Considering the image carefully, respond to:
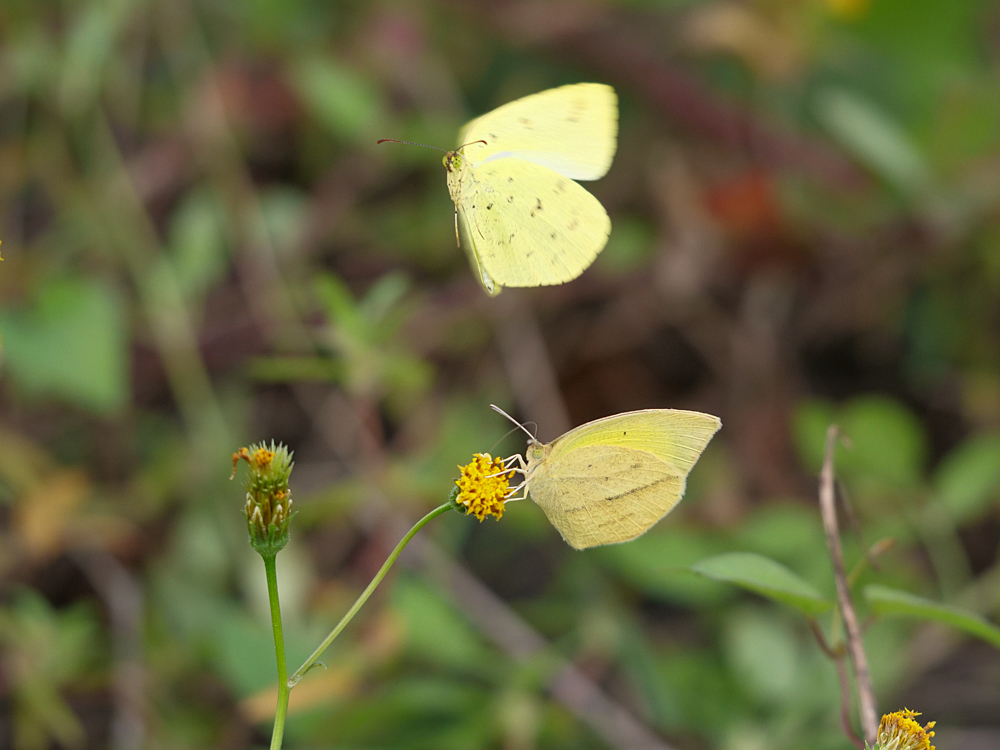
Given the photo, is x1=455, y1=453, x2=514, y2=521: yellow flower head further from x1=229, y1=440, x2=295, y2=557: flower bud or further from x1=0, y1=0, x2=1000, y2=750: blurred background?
x1=0, y1=0, x2=1000, y2=750: blurred background

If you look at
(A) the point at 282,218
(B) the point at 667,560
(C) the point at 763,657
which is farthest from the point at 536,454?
(A) the point at 282,218

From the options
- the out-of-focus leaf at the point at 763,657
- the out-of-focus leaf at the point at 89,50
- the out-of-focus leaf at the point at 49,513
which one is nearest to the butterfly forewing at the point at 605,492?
the out-of-focus leaf at the point at 763,657

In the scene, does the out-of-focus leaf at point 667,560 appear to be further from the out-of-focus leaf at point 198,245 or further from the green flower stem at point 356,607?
the out-of-focus leaf at point 198,245

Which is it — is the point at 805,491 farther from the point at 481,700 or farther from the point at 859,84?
the point at 859,84

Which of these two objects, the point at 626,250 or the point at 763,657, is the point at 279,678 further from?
the point at 626,250

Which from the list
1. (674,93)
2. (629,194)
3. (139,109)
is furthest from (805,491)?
(139,109)

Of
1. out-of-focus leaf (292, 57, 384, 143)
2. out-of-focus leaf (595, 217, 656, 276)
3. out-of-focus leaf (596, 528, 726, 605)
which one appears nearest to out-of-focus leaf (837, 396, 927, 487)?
out-of-focus leaf (596, 528, 726, 605)
